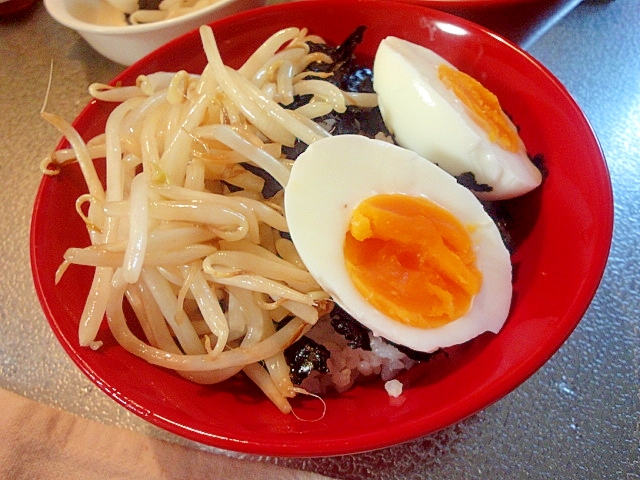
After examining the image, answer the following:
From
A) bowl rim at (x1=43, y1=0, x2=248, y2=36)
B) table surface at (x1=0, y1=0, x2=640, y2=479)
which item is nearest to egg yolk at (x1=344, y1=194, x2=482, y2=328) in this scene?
table surface at (x1=0, y1=0, x2=640, y2=479)

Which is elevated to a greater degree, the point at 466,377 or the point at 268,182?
the point at 268,182

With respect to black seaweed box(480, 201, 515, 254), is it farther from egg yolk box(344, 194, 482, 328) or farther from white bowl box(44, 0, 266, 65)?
white bowl box(44, 0, 266, 65)

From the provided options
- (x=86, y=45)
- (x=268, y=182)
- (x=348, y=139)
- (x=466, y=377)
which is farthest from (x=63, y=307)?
(x=86, y=45)

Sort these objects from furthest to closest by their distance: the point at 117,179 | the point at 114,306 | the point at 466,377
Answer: the point at 117,179 < the point at 114,306 < the point at 466,377

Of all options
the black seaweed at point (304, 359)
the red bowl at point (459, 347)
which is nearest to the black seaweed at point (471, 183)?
the red bowl at point (459, 347)

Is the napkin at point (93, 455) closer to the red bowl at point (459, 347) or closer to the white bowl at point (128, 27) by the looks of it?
the red bowl at point (459, 347)

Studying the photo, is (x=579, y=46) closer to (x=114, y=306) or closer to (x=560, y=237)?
(x=560, y=237)
